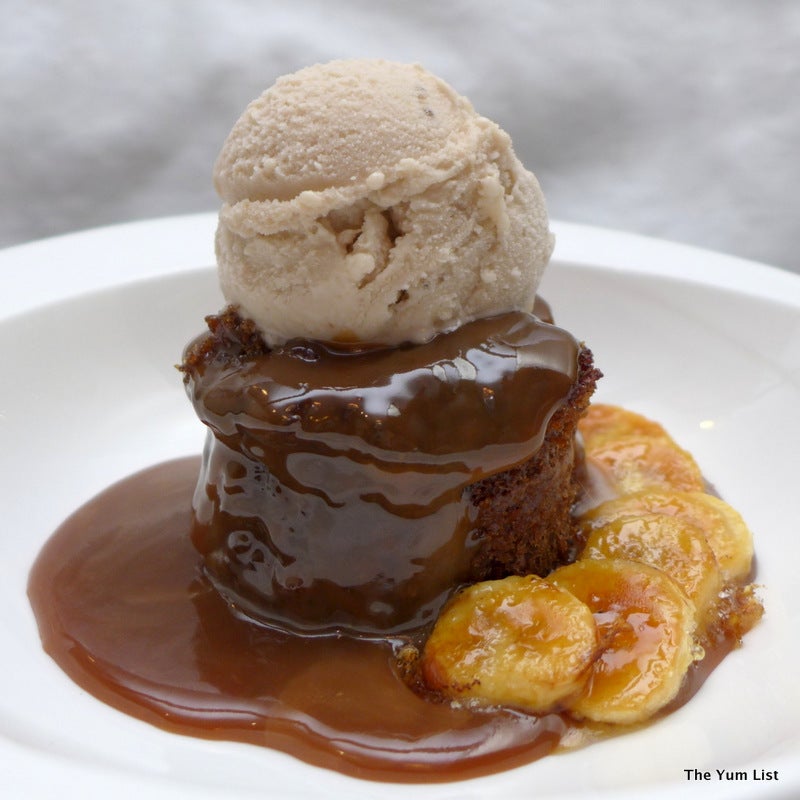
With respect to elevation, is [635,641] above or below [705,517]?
above

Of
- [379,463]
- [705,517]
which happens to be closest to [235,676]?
[379,463]

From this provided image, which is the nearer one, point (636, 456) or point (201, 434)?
point (636, 456)

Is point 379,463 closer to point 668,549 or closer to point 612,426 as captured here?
point 668,549

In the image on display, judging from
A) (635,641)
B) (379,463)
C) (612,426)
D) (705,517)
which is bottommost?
(612,426)

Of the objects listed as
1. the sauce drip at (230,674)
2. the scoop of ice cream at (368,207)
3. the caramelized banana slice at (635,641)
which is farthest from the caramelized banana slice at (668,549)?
the scoop of ice cream at (368,207)

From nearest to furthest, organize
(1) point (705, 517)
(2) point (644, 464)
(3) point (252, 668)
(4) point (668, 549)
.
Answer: (3) point (252, 668), (4) point (668, 549), (1) point (705, 517), (2) point (644, 464)

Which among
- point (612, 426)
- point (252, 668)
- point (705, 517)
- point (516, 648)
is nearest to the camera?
point (516, 648)

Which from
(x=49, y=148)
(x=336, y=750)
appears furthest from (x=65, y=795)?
(x=49, y=148)
